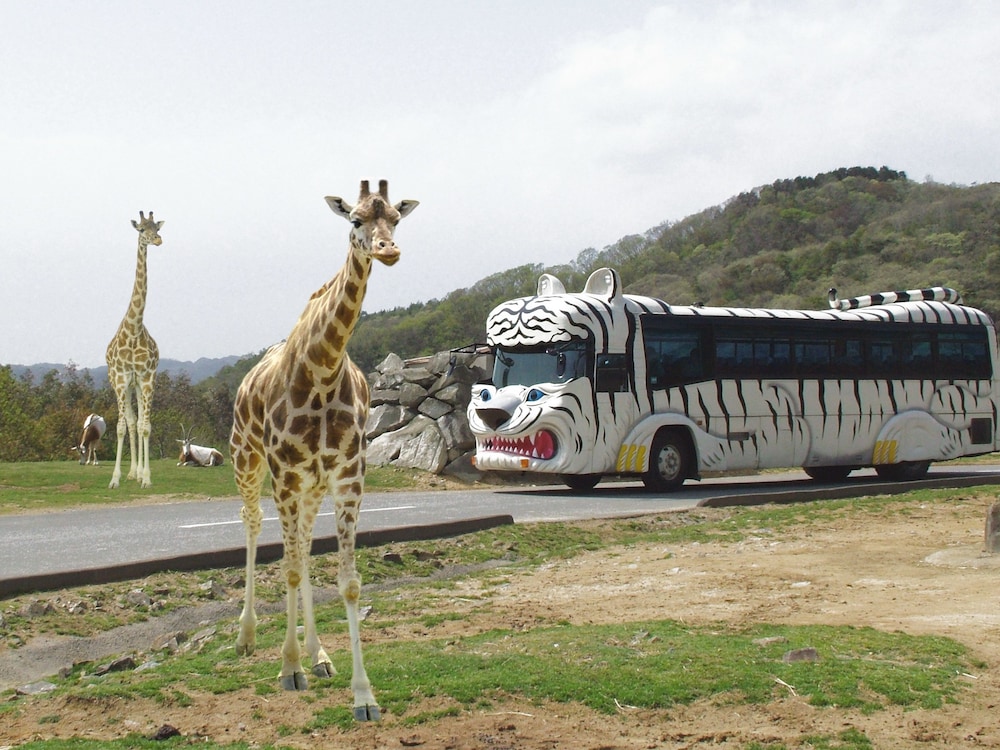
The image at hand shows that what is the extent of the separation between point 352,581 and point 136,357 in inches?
627

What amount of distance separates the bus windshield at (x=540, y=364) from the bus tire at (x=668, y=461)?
84.6 inches

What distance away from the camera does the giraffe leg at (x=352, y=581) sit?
573 centimetres

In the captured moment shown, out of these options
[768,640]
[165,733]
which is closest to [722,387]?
[768,640]

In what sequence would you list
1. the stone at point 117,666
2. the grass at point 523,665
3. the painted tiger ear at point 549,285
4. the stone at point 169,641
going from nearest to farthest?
the grass at point 523,665 → the stone at point 117,666 → the stone at point 169,641 → the painted tiger ear at point 549,285

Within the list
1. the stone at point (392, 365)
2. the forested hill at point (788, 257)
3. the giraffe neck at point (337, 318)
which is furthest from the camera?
the forested hill at point (788, 257)

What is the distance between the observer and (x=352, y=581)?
6.21m

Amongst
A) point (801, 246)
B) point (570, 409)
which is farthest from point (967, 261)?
point (570, 409)

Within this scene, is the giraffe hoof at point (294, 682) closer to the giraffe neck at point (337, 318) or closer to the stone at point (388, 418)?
the giraffe neck at point (337, 318)

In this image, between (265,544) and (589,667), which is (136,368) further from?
(589,667)

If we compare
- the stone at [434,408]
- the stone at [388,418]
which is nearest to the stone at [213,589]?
the stone at [434,408]

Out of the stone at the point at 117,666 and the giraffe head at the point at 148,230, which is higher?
the giraffe head at the point at 148,230

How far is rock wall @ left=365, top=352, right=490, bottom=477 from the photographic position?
23.5 m

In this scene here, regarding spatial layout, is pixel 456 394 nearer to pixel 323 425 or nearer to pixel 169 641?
pixel 169 641

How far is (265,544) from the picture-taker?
10.4m
